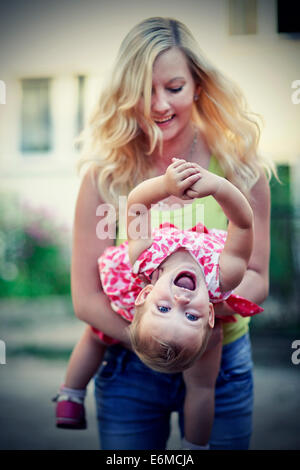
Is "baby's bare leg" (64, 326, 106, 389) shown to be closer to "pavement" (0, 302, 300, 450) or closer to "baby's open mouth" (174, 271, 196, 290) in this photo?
"baby's open mouth" (174, 271, 196, 290)

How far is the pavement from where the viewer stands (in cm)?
301

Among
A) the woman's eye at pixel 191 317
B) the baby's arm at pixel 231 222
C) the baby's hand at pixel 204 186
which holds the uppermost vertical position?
the baby's hand at pixel 204 186

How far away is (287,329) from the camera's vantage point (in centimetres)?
443

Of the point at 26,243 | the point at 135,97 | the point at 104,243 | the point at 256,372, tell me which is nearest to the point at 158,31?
the point at 135,97

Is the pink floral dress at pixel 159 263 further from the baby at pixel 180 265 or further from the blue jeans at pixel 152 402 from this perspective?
the blue jeans at pixel 152 402

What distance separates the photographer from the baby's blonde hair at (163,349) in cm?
98

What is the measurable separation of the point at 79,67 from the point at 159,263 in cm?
433

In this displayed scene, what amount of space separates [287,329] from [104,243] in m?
3.49

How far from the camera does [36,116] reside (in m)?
5.72

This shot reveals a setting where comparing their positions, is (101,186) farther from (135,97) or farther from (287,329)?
(287,329)

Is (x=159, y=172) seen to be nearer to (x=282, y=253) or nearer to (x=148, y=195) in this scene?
(x=148, y=195)

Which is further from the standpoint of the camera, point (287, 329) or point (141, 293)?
point (287, 329)

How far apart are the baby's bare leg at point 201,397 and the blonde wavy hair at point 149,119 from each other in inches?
15.8

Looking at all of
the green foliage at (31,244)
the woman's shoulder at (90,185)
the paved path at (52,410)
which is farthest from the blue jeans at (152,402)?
the green foliage at (31,244)
